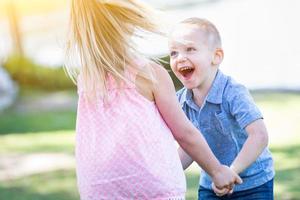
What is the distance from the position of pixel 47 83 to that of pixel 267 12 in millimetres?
4483

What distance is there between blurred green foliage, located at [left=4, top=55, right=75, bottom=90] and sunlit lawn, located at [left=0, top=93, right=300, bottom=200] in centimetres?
201

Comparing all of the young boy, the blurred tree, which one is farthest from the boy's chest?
the blurred tree

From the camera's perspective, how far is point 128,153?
10.1ft

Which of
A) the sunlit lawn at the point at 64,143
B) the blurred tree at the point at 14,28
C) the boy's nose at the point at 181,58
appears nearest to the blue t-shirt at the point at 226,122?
the boy's nose at the point at 181,58

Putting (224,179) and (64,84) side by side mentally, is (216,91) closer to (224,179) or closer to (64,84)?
(224,179)

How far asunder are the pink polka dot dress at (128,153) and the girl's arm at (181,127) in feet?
0.13

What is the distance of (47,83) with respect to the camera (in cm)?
1511

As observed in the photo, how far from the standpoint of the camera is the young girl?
121 inches

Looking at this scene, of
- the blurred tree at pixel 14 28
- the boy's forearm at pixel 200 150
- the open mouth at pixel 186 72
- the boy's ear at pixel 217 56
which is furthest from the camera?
the blurred tree at pixel 14 28

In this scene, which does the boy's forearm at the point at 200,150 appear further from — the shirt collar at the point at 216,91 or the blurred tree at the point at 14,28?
the blurred tree at the point at 14,28

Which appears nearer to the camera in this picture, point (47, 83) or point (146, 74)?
point (146, 74)

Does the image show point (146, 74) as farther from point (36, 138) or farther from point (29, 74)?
point (29, 74)

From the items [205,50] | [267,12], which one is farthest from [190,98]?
[267,12]

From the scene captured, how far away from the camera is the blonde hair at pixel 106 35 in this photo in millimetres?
3170
